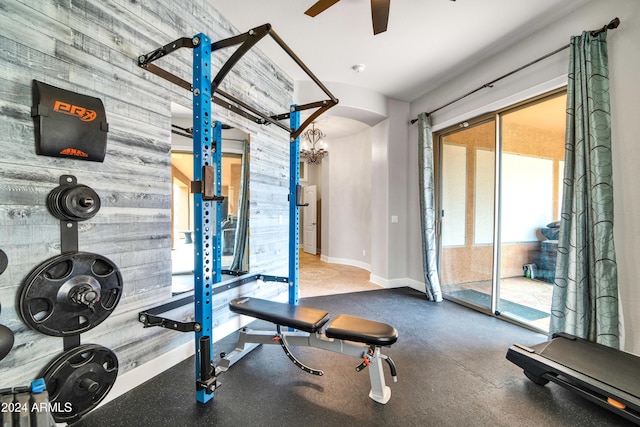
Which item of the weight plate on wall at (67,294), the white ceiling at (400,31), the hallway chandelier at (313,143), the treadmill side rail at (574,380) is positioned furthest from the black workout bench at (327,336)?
the hallway chandelier at (313,143)

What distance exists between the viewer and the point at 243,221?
274 cm

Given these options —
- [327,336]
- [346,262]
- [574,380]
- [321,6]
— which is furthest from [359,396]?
[346,262]

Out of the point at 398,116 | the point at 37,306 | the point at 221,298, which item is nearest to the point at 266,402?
the point at 221,298

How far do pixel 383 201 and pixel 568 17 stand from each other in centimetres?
279

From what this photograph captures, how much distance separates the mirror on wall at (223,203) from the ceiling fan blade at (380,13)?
1496mm

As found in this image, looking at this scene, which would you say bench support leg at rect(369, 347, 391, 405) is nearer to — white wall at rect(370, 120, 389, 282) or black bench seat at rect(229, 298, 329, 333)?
black bench seat at rect(229, 298, 329, 333)

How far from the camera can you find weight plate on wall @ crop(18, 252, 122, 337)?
51.4 inches

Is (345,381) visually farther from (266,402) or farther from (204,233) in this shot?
(204,233)

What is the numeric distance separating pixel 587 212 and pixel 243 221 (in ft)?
9.62

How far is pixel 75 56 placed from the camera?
4.82 ft

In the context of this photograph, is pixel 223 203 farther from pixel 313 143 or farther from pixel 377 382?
pixel 313 143

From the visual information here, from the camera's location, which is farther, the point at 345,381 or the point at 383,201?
the point at 383,201

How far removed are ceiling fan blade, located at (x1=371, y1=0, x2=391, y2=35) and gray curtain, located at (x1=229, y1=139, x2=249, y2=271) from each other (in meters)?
1.53

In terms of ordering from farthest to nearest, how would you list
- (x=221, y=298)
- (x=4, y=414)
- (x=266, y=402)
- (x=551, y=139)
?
1. (x=551, y=139)
2. (x=221, y=298)
3. (x=266, y=402)
4. (x=4, y=414)
